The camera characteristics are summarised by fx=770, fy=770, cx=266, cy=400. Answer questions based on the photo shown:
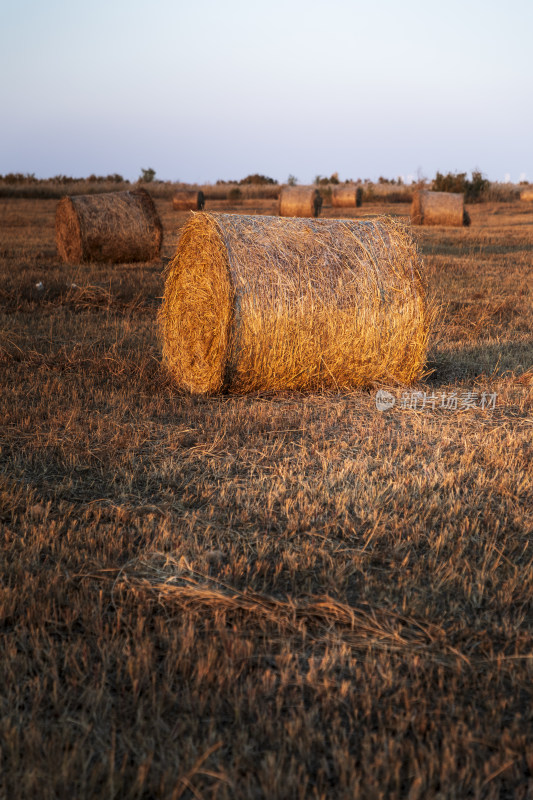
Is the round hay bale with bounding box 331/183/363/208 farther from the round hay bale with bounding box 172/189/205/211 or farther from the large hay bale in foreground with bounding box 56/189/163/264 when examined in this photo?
the large hay bale in foreground with bounding box 56/189/163/264

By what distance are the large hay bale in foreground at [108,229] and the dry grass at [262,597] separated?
322 inches

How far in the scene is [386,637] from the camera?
2.81m

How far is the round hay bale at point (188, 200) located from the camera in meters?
28.4

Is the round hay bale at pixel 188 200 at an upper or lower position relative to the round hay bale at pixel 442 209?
upper

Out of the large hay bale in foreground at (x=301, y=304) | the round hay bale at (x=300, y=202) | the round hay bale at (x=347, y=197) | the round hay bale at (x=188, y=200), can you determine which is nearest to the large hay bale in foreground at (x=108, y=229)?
the large hay bale in foreground at (x=301, y=304)

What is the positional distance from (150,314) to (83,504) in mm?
6105

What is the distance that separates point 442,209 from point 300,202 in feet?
15.3

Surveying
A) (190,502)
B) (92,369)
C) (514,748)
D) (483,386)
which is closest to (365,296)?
(483,386)

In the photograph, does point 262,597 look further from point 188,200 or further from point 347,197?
point 347,197

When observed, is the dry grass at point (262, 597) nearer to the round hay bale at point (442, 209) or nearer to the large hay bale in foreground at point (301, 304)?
the large hay bale in foreground at point (301, 304)

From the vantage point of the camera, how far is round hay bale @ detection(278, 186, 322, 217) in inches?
970

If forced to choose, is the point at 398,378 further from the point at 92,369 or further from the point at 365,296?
the point at 92,369

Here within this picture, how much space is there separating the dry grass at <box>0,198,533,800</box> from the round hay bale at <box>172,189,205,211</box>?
23156mm

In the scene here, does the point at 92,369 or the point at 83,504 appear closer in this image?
the point at 83,504
